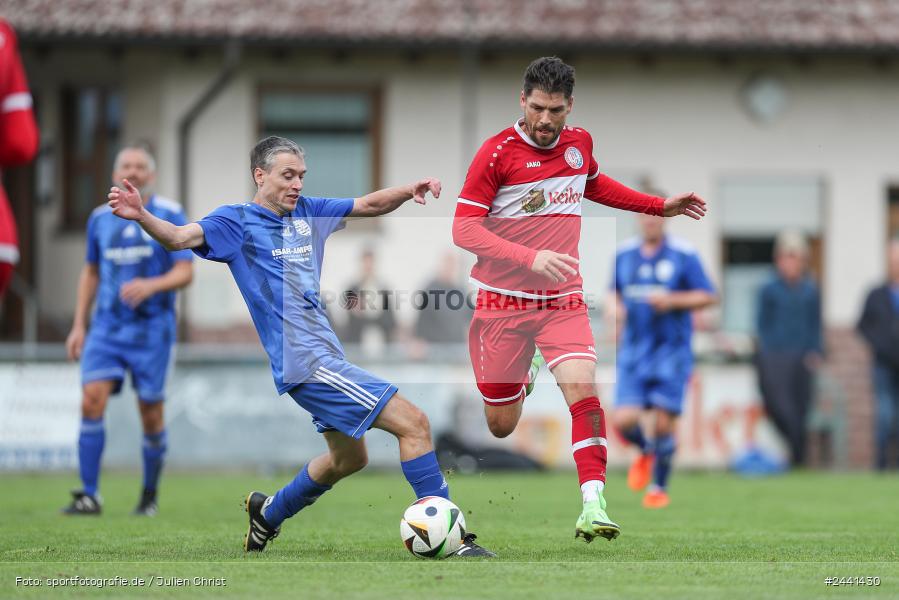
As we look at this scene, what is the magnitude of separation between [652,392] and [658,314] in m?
0.64

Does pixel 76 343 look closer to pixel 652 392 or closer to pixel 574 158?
pixel 574 158

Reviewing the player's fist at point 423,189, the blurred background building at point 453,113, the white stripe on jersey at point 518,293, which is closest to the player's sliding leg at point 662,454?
the white stripe on jersey at point 518,293

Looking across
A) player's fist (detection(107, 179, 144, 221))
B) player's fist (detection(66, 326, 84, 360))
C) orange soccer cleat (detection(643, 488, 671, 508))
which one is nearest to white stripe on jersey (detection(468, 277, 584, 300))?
player's fist (detection(107, 179, 144, 221))

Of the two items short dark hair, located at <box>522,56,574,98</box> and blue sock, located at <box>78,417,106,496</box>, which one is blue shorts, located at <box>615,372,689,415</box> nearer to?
blue sock, located at <box>78,417,106,496</box>

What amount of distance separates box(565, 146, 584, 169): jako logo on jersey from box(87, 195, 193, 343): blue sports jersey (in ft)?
11.7

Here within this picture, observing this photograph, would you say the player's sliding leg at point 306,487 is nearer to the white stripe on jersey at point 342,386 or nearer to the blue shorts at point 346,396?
the blue shorts at point 346,396

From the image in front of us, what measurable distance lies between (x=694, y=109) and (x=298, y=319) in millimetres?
13935

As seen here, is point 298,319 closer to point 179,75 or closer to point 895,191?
point 179,75

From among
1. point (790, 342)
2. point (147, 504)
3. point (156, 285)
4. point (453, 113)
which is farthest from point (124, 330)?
point (453, 113)

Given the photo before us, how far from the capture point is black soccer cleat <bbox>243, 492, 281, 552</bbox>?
774 centimetres

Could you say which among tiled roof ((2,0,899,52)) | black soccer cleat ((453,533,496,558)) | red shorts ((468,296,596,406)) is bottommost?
black soccer cleat ((453,533,496,558))

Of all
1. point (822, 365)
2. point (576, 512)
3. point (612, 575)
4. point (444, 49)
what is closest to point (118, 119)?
point (444, 49)

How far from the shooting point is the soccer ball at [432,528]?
7.20 metres

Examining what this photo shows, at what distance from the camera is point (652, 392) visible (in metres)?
12.3
